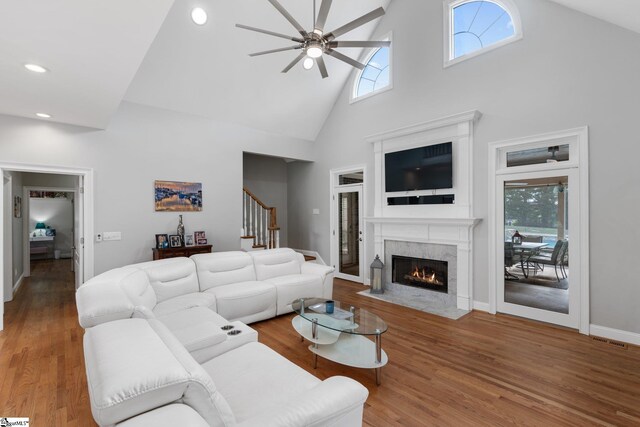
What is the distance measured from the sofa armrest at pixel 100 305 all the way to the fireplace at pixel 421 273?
13.7ft

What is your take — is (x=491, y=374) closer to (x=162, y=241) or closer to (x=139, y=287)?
(x=139, y=287)

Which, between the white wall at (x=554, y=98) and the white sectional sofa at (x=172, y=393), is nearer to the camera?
the white sectional sofa at (x=172, y=393)

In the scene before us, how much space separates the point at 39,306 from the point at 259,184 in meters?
4.66

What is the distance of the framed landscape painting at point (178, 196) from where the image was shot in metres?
4.86

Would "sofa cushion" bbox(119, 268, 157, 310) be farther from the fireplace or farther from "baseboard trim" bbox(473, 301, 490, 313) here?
"baseboard trim" bbox(473, 301, 490, 313)

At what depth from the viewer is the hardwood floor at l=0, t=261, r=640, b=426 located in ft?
6.89

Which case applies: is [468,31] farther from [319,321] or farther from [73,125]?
[73,125]

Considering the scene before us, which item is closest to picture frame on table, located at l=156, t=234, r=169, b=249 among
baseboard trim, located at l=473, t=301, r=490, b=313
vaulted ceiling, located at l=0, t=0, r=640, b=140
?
vaulted ceiling, located at l=0, t=0, r=640, b=140

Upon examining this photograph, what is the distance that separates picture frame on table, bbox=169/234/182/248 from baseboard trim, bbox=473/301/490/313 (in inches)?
183

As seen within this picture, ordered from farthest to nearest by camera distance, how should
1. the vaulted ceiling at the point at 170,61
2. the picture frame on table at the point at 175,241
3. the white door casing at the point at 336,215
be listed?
the white door casing at the point at 336,215, the picture frame on table at the point at 175,241, the vaulted ceiling at the point at 170,61

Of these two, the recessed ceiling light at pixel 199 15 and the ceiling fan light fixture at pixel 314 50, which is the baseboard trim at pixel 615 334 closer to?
the ceiling fan light fixture at pixel 314 50

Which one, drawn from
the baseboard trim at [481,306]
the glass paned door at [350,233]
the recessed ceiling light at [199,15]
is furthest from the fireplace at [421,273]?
the recessed ceiling light at [199,15]

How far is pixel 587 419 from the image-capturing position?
2041mm

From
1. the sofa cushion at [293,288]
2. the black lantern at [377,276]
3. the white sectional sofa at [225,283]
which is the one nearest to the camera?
the white sectional sofa at [225,283]
